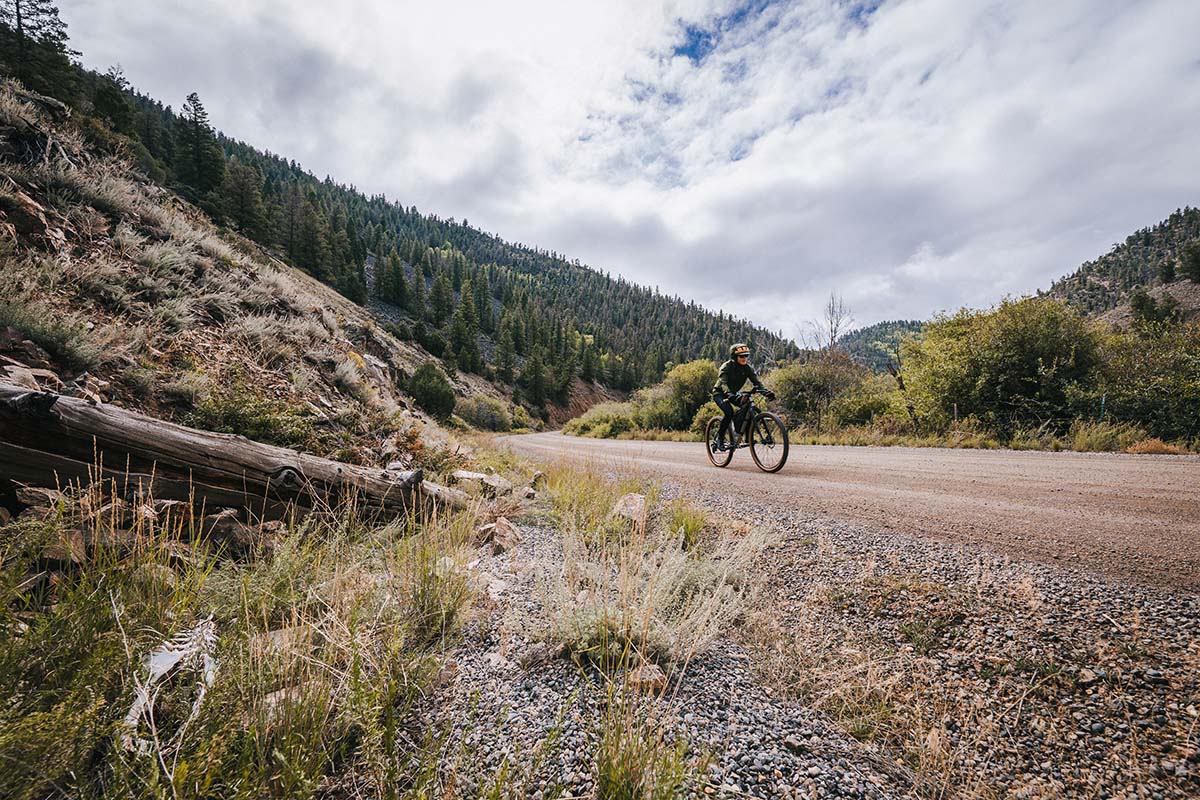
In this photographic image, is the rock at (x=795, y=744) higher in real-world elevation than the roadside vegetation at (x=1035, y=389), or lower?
lower

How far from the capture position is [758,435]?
7.82 meters

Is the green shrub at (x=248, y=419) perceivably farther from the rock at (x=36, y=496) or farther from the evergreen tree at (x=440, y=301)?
the evergreen tree at (x=440, y=301)

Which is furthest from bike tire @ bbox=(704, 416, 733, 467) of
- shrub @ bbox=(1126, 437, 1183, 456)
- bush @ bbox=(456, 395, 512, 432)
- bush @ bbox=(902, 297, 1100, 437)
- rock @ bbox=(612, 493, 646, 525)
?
bush @ bbox=(456, 395, 512, 432)

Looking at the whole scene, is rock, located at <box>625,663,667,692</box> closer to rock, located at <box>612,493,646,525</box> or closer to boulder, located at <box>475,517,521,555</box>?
rock, located at <box>612,493,646,525</box>

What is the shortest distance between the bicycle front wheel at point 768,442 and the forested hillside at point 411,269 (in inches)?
389

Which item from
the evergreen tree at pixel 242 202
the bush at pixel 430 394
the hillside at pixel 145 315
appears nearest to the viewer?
the hillside at pixel 145 315

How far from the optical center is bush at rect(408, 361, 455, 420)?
2984 cm

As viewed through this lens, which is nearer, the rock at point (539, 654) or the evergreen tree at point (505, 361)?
the rock at point (539, 654)

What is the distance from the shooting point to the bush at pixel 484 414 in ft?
133

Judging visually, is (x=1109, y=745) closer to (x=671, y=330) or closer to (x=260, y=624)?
(x=260, y=624)

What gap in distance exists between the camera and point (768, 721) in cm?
201

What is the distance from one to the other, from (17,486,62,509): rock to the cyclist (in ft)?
26.7

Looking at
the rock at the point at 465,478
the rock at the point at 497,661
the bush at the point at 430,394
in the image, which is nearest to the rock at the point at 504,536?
the rock at the point at 465,478

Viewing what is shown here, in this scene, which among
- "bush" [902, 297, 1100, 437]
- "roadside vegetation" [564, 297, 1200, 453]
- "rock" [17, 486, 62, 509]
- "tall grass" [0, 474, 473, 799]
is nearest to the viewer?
"tall grass" [0, 474, 473, 799]
